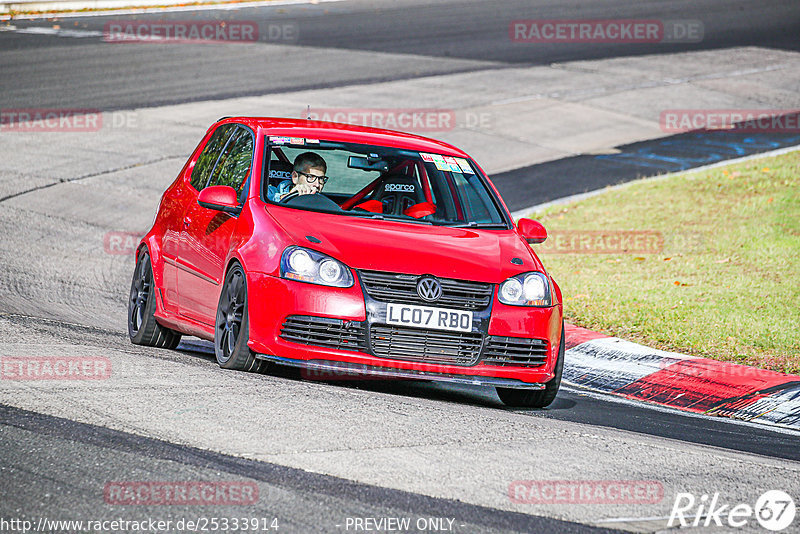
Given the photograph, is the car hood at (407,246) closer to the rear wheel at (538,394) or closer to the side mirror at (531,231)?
the side mirror at (531,231)

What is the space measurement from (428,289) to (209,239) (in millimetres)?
1617

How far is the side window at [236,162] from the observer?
764 cm

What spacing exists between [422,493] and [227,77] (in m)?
18.9

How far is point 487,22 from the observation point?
101 feet

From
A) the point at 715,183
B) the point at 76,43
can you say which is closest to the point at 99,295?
the point at 715,183

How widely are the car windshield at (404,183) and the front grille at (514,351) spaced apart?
42.0 inches

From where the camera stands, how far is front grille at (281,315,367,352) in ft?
21.2

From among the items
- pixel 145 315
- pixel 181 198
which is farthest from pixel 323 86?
pixel 145 315

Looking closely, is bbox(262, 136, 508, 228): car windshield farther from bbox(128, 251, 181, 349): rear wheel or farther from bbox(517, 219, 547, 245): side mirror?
bbox(128, 251, 181, 349): rear wheel

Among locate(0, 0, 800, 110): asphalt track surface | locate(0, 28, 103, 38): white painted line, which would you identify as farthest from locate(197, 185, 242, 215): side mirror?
locate(0, 28, 103, 38): white painted line

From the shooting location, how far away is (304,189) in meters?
7.52

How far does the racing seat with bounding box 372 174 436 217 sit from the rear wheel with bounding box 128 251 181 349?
1.73m

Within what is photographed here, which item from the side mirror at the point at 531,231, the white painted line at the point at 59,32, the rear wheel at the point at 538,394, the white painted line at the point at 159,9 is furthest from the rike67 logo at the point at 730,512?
the white painted line at the point at 159,9

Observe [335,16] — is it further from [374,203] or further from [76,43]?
[374,203]
